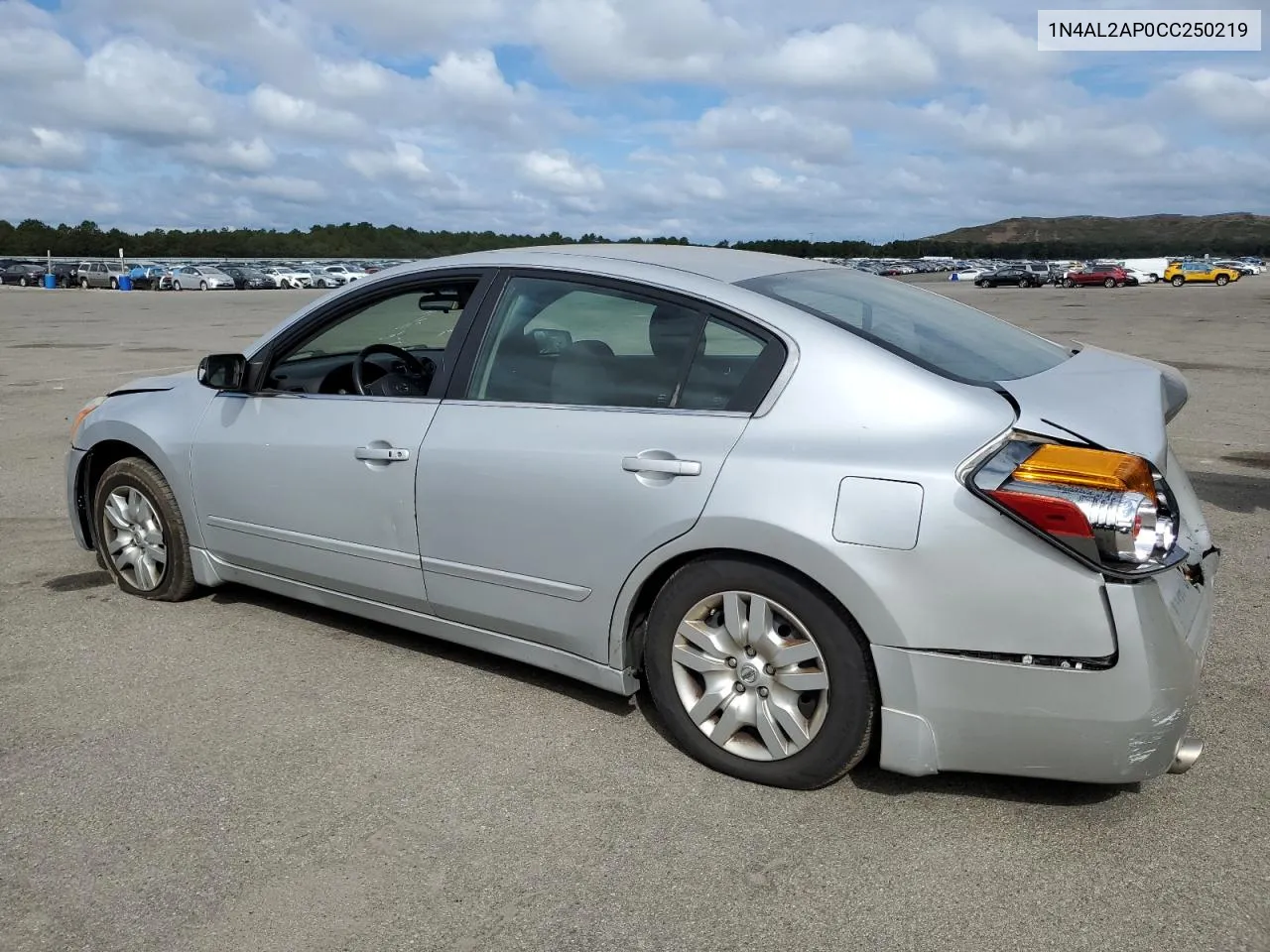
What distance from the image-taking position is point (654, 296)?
354cm

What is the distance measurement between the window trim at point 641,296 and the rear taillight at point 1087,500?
2.26 ft

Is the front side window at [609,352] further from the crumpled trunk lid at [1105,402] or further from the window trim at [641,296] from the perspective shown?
the crumpled trunk lid at [1105,402]

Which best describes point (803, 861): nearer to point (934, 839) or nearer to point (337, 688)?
point (934, 839)

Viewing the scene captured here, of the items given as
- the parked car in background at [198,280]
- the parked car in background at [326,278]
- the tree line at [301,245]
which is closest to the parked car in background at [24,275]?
the parked car in background at [198,280]

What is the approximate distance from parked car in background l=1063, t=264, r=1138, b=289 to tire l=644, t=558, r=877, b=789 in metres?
71.2

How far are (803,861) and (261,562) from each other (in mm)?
2627

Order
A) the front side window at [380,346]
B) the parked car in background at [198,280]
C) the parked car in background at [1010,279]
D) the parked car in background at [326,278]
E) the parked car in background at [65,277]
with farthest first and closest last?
1. the parked car in background at [1010,279]
2. the parked car in background at [326,278]
3. the parked car in background at [65,277]
4. the parked car in background at [198,280]
5. the front side window at [380,346]

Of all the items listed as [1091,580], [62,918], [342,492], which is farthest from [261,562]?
[1091,580]

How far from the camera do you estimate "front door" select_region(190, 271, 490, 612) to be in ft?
13.0

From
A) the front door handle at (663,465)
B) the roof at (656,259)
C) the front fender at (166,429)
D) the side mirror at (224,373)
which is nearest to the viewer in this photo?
the front door handle at (663,465)

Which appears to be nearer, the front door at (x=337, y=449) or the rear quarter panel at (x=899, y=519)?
the rear quarter panel at (x=899, y=519)

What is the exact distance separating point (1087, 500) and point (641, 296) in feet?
5.04

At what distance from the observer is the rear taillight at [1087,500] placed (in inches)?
107

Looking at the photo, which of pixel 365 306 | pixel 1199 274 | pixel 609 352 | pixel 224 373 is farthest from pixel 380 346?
pixel 1199 274
